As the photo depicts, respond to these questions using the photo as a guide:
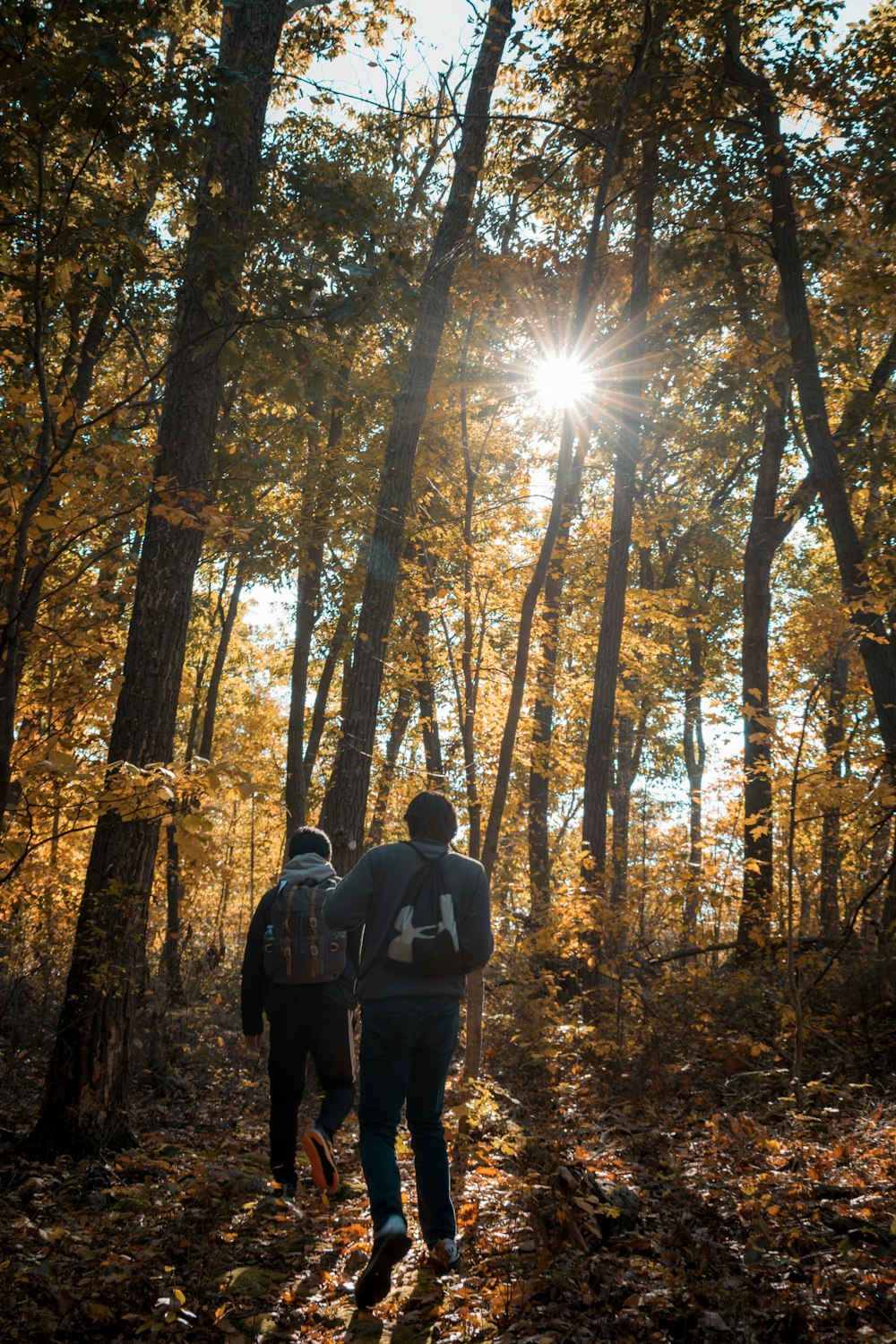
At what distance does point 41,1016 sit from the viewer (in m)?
7.64

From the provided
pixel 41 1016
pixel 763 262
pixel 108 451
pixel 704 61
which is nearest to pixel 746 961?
pixel 41 1016

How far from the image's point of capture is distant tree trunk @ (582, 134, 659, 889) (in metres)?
11.1

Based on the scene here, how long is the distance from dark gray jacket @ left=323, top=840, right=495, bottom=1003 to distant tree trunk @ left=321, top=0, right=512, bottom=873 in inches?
158

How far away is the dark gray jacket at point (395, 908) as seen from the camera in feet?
13.1

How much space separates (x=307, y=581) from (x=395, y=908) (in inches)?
416

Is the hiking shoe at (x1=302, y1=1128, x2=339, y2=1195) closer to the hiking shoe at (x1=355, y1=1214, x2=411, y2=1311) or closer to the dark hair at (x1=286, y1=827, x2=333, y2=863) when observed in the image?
the hiking shoe at (x1=355, y1=1214, x2=411, y2=1311)

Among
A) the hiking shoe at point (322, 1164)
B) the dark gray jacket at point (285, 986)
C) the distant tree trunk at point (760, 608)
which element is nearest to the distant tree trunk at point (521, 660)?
the dark gray jacket at point (285, 986)

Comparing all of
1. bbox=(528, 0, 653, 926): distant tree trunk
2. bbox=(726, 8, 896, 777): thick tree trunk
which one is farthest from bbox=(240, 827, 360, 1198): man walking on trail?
bbox=(528, 0, 653, 926): distant tree trunk

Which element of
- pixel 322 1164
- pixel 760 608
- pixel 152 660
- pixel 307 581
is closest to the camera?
pixel 322 1164

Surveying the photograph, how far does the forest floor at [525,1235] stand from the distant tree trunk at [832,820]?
2.58 metres

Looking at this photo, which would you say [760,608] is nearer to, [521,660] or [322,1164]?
[521,660]

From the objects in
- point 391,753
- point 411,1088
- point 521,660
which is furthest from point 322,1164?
point 391,753

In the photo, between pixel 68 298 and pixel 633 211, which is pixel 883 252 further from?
pixel 68 298

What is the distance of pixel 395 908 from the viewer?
4082mm
